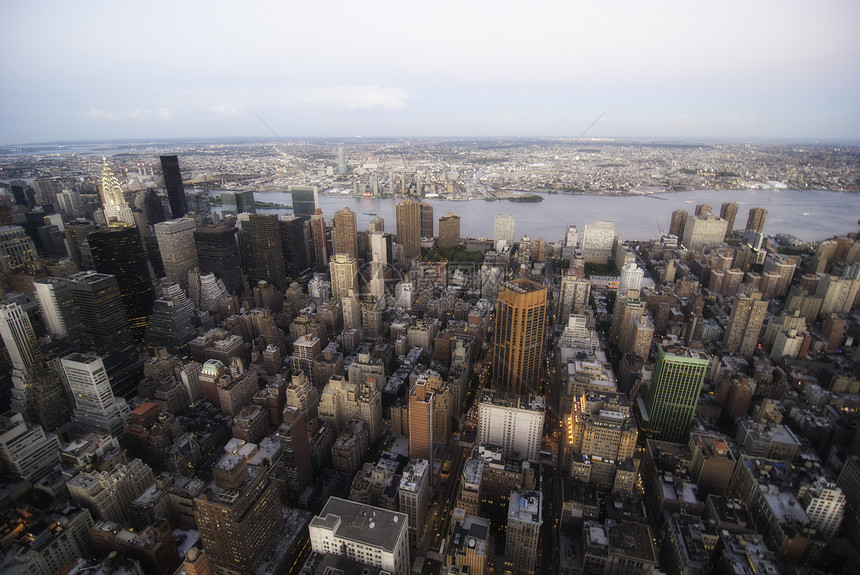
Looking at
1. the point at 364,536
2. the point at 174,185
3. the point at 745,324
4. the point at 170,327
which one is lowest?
the point at 170,327

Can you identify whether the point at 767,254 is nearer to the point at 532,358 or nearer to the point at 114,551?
the point at 532,358

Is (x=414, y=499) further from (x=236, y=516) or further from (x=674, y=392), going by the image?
(x=674, y=392)

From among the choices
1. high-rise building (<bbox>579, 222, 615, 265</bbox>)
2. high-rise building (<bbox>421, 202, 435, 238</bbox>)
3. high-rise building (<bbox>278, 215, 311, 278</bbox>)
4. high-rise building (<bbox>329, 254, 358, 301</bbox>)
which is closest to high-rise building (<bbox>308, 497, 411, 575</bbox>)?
high-rise building (<bbox>329, 254, 358, 301</bbox>)

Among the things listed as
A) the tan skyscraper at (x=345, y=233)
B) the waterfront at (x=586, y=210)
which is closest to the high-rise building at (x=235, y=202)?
the waterfront at (x=586, y=210)

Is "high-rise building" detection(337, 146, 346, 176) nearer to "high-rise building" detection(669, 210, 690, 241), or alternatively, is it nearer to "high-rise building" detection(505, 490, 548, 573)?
"high-rise building" detection(669, 210, 690, 241)

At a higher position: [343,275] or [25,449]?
[343,275]

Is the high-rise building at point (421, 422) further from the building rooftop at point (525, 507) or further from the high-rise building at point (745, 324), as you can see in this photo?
the high-rise building at point (745, 324)

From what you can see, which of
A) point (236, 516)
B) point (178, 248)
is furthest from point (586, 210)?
point (236, 516)

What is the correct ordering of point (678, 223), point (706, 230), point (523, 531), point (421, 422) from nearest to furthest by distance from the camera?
point (523, 531), point (421, 422), point (706, 230), point (678, 223)
